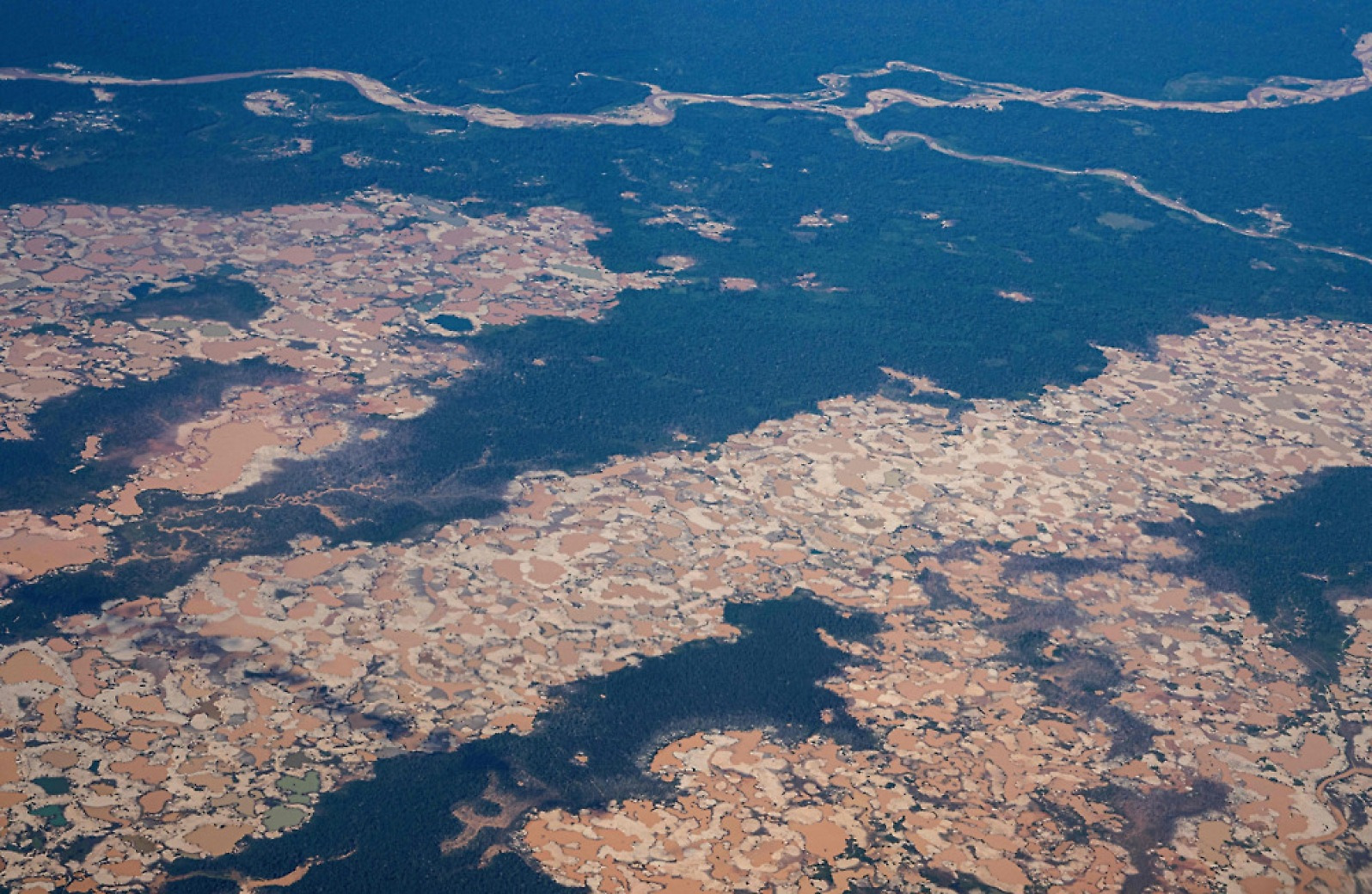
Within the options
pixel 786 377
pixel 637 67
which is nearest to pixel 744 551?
pixel 786 377

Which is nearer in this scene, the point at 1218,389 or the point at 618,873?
the point at 618,873

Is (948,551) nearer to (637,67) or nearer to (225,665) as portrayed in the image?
(225,665)

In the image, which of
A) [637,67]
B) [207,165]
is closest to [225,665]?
[207,165]

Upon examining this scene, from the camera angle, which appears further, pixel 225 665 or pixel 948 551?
pixel 948 551

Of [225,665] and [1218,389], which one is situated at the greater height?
[1218,389]

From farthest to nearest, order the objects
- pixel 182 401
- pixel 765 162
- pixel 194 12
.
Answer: pixel 194 12, pixel 765 162, pixel 182 401

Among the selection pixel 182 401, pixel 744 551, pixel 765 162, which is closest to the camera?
pixel 744 551

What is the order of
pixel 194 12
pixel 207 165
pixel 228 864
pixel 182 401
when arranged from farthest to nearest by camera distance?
1. pixel 194 12
2. pixel 207 165
3. pixel 182 401
4. pixel 228 864

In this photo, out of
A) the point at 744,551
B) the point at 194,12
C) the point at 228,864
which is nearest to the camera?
the point at 228,864

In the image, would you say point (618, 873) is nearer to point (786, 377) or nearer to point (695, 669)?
point (695, 669)
